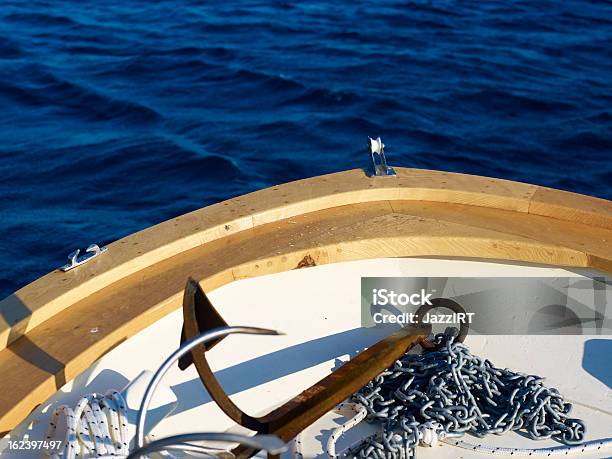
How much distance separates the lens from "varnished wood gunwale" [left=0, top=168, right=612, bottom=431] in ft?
9.18

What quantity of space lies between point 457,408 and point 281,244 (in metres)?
0.89

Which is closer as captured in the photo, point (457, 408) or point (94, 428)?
point (94, 428)

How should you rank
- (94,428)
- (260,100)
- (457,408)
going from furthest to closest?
(260,100) → (457,408) → (94,428)

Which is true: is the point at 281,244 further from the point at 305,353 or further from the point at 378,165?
the point at 378,165

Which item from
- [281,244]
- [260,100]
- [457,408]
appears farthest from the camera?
[260,100]

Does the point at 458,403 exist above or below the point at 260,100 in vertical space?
below

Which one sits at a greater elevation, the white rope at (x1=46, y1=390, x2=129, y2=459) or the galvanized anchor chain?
the galvanized anchor chain

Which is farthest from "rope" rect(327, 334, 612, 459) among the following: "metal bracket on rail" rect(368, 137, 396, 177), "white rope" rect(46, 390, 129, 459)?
"metal bracket on rail" rect(368, 137, 396, 177)

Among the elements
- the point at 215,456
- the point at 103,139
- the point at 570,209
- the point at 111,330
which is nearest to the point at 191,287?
the point at 215,456

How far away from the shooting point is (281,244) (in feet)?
10.9

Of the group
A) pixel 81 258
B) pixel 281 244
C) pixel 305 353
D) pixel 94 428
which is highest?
pixel 281 244

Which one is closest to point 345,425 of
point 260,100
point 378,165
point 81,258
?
point 81,258

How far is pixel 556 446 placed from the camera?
2.84 metres

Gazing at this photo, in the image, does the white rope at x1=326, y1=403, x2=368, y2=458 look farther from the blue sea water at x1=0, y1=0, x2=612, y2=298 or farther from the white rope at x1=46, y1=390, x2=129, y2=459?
the blue sea water at x1=0, y1=0, x2=612, y2=298
